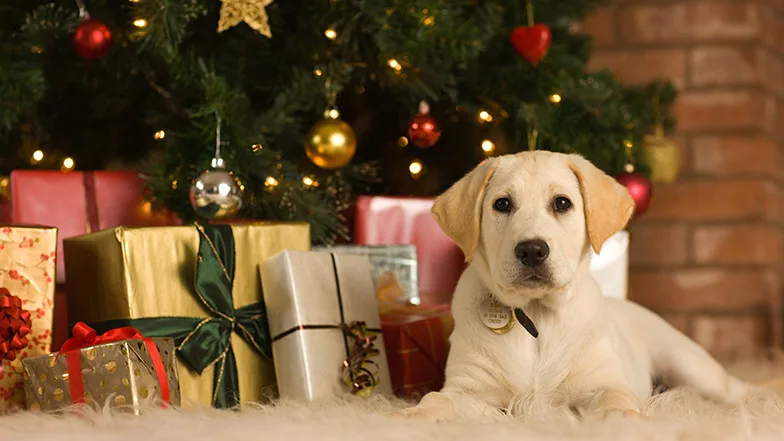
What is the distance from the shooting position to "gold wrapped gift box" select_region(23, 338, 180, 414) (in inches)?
62.1

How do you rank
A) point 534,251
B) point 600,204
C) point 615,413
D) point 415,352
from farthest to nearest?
point 415,352, point 600,204, point 534,251, point 615,413

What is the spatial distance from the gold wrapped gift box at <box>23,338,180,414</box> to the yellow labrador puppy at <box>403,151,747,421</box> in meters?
0.54

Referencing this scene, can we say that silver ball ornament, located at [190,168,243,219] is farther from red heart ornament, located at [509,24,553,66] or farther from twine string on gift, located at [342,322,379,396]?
red heart ornament, located at [509,24,553,66]

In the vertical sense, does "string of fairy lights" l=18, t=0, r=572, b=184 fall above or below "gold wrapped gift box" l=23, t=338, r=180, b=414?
above

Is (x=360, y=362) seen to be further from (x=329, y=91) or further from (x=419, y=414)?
(x=329, y=91)

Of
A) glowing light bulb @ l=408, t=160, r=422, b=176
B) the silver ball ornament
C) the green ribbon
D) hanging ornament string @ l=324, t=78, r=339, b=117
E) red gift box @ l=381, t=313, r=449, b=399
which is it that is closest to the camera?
the green ribbon

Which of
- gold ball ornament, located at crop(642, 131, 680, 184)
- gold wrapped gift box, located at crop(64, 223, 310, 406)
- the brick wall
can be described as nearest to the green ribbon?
gold wrapped gift box, located at crop(64, 223, 310, 406)

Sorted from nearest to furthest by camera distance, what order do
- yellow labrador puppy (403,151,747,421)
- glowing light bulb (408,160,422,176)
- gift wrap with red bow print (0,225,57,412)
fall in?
yellow labrador puppy (403,151,747,421) → gift wrap with red bow print (0,225,57,412) → glowing light bulb (408,160,422,176)

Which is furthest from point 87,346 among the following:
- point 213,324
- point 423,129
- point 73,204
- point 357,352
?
point 423,129

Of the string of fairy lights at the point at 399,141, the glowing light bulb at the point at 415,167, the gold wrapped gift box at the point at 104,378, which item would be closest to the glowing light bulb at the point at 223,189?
the string of fairy lights at the point at 399,141

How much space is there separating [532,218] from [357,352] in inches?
22.8

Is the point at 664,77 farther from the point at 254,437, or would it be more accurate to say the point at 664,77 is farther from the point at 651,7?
the point at 254,437

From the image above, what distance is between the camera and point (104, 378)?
62.4 inches

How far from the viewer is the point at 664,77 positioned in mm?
3244
